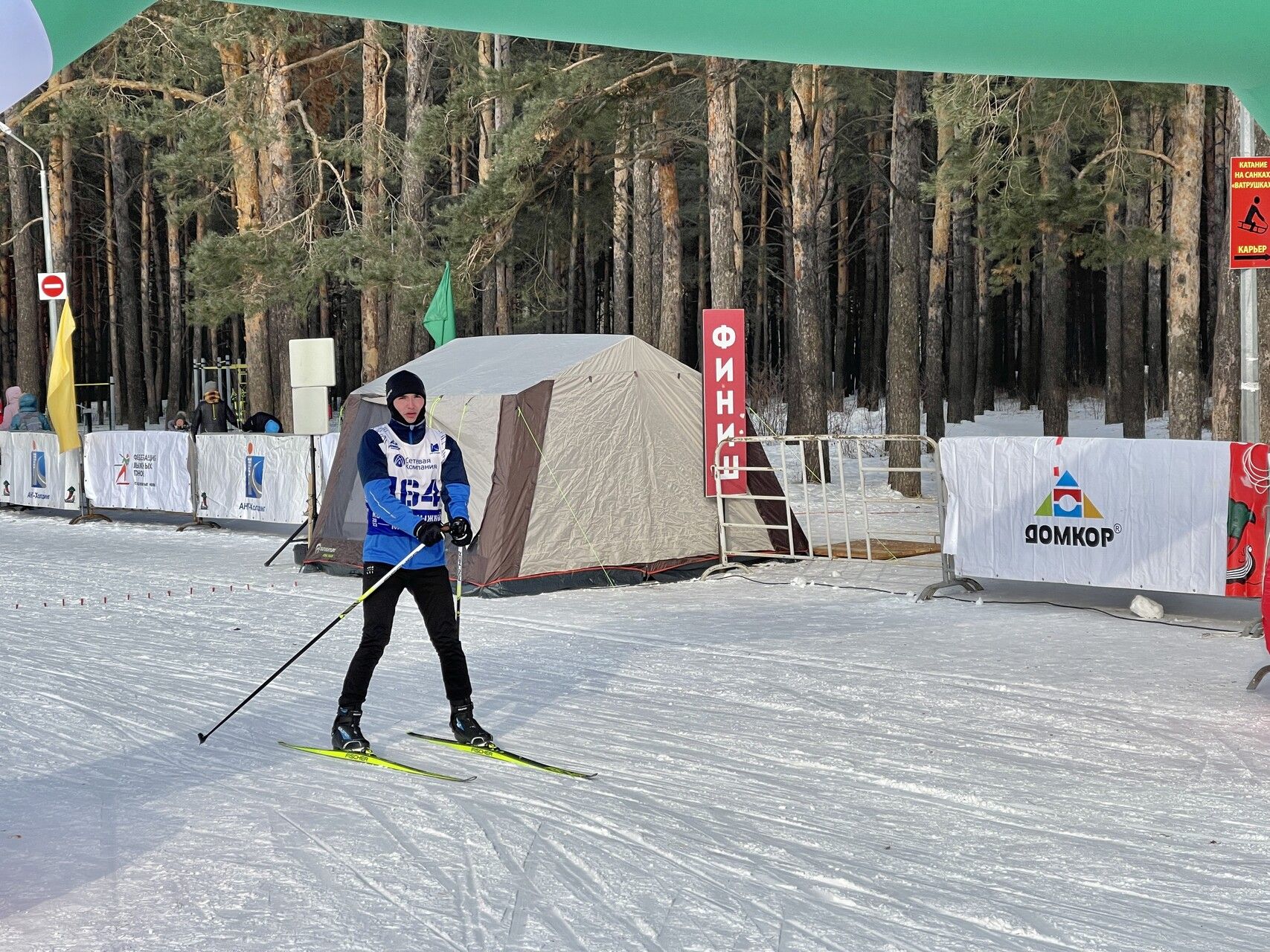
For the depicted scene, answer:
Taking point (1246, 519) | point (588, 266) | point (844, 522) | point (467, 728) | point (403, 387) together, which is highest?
point (588, 266)

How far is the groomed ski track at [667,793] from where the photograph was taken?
4684mm

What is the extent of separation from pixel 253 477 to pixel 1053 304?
18.0 m

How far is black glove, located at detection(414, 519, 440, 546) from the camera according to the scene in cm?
678

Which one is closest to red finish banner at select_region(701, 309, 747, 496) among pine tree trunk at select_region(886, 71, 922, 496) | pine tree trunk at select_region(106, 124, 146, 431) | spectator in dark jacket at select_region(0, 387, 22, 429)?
pine tree trunk at select_region(886, 71, 922, 496)

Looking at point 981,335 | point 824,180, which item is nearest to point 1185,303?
point 824,180

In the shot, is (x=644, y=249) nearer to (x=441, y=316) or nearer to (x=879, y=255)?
(x=441, y=316)

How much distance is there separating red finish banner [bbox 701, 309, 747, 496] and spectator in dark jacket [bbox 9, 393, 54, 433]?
1375 centimetres

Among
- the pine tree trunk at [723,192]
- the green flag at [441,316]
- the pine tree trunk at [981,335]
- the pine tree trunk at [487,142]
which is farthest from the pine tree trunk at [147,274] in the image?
the green flag at [441,316]

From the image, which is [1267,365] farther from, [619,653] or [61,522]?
[61,522]

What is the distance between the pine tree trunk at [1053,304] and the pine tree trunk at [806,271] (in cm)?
374

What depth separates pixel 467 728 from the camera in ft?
23.3

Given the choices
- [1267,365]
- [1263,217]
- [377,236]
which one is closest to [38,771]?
[1263,217]

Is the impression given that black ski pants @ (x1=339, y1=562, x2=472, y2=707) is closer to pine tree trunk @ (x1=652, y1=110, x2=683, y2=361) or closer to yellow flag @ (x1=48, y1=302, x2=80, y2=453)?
yellow flag @ (x1=48, y1=302, x2=80, y2=453)

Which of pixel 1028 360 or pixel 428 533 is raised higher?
pixel 1028 360
